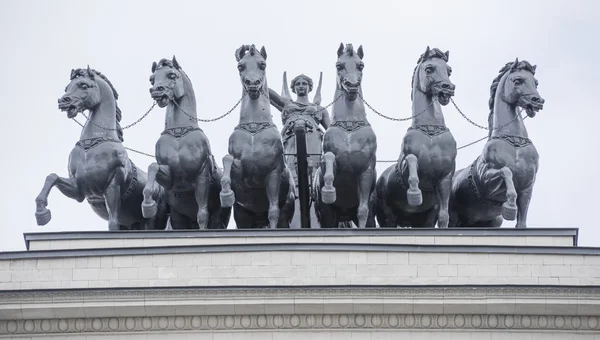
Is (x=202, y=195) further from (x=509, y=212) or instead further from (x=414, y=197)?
(x=509, y=212)

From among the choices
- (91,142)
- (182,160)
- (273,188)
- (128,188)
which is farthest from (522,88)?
(91,142)

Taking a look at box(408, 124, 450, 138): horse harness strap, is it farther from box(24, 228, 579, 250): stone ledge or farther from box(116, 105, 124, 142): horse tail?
box(116, 105, 124, 142): horse tail

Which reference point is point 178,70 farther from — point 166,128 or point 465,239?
point 465,239

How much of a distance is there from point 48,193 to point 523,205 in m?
7.13

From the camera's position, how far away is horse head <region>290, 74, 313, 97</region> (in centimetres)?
4422

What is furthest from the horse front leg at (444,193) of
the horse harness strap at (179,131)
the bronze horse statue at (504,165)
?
the horse harness strap at (179,131)

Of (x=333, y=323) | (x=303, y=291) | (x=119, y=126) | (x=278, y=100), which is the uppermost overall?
(x=278, y=100)

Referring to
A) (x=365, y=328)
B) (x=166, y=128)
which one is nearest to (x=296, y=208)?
(x=166, y=128)

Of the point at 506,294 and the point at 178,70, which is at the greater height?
the point at 178,70

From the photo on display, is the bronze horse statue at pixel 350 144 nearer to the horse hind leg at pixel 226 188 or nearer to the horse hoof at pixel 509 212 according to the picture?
the horse hind leg at pixel 226 188

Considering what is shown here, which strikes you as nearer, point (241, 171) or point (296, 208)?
point (241, 171)

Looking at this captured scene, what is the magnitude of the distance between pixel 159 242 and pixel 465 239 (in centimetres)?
445

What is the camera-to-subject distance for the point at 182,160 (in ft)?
122

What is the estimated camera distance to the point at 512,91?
1483 inches
